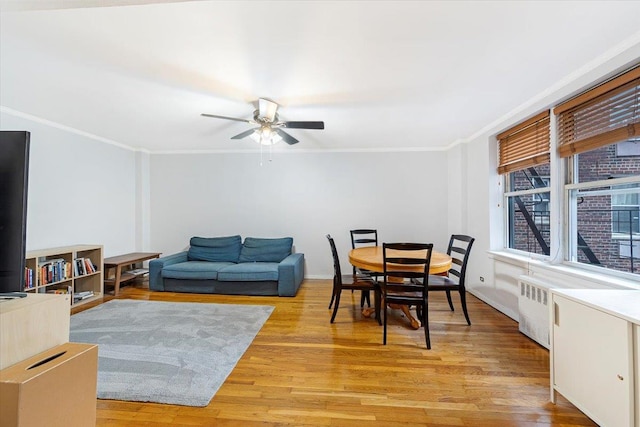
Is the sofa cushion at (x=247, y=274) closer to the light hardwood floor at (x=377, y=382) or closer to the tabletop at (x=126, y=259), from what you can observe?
the light hardwood floor at (x=377, y=382)

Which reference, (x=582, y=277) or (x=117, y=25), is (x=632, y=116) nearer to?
(x=582, y=277)

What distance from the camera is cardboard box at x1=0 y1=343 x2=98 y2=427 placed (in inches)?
30.6

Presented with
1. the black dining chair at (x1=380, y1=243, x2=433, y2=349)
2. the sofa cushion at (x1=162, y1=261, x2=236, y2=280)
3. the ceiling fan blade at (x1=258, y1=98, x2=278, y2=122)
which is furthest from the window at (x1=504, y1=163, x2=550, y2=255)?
the sofa cushion at (x1=162, y1=261, x2=236, y2=280)

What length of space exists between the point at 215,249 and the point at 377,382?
331 cm

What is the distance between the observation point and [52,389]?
2.87ft

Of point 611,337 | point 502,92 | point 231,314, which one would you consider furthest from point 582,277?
point 231,314

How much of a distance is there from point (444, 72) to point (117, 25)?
223 cm

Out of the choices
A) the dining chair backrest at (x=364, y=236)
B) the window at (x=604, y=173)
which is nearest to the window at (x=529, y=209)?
the window at (x=604, y=173)

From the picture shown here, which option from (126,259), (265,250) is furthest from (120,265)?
(265,250)

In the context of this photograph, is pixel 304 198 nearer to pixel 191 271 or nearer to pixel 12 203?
pixel 191 271

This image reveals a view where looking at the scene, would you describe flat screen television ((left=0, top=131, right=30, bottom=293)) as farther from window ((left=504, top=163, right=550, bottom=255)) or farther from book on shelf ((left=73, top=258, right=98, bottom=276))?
window ((left=504, top=163, right=550, bottom=255))

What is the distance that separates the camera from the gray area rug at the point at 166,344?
174 centimetres

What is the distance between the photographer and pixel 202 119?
3.15 m

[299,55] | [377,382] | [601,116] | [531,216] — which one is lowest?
[377,382]
